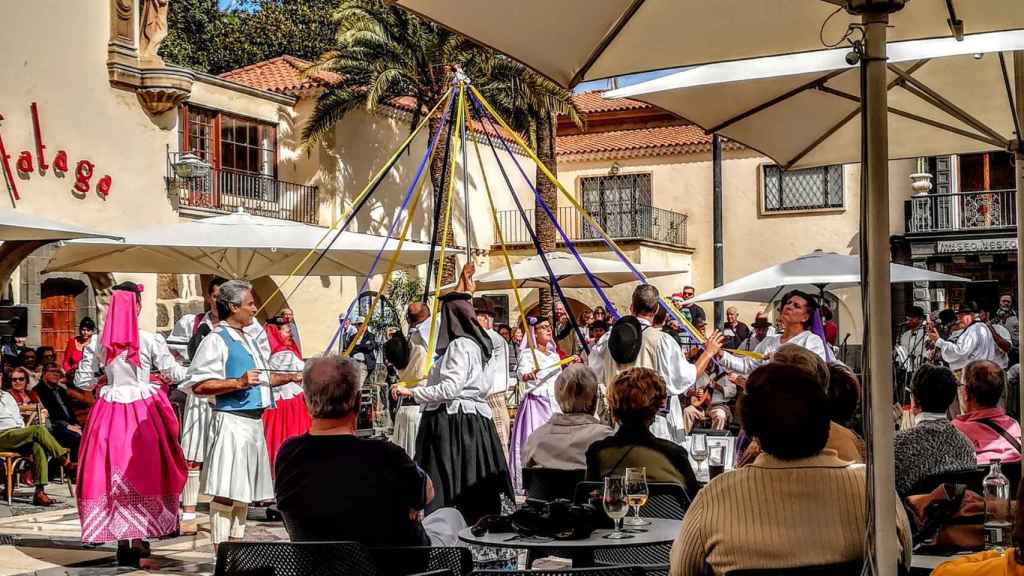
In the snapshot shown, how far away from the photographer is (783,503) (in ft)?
11.2

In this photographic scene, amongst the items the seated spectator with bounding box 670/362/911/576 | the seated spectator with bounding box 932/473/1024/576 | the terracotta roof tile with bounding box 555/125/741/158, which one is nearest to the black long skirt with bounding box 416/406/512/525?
the seated spectator with bounding box 670/362/911/576

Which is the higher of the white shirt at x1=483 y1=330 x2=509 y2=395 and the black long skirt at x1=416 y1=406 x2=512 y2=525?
the white shirt at x1=483 y1=330 x2=509 y2=395

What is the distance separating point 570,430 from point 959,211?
26.1m

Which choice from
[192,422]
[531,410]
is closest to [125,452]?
[192,422]

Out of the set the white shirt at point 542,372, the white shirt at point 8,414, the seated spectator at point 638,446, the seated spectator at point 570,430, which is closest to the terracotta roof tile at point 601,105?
the white shirt at point 542,372

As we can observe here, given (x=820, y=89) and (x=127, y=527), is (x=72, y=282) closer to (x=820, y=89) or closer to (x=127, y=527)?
(x=127, y=527)

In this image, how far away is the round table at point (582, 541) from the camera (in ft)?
14.7

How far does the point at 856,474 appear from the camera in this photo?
3.48 metres

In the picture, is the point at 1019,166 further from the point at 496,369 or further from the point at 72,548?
the point at 72,548

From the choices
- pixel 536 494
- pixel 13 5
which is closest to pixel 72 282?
pixel 13 5

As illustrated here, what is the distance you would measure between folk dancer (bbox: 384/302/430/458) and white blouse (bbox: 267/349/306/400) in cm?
91

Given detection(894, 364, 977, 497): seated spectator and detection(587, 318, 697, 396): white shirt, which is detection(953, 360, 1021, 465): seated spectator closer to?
detection(894, 364, 977, 497): seated spectator

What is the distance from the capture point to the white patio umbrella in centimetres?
323

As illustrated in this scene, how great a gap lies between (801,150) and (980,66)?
110 centimetres
